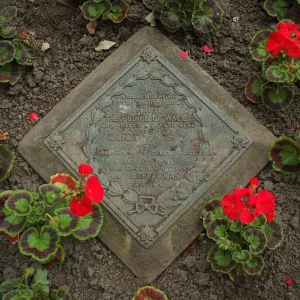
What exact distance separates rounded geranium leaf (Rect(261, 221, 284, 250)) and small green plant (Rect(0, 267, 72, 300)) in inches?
53.7

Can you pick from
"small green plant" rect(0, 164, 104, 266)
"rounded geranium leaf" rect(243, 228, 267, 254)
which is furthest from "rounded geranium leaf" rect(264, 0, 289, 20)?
"small green plant" rect(0, 164, 104, 266)

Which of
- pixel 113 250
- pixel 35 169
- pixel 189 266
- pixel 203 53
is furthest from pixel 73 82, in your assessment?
pixel 189 266

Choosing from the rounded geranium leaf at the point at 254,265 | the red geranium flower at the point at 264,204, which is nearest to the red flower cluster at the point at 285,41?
the red geranium flower at the point at 264,204

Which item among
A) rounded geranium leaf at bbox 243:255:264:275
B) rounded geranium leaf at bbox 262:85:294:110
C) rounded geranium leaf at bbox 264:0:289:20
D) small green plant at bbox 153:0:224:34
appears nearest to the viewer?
rounded geranium leaf at bbox 243:255:264:275

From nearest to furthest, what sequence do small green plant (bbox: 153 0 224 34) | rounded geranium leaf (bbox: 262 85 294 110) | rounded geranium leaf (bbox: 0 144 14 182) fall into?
rounded geranium leaf (bbox: 0 144 14 182)
rounded geranium leaf (bbox: 262 85 294 110)
small green plant (bbox: 153 0 224 34)

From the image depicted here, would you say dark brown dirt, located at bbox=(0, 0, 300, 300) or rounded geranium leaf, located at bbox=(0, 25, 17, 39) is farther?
rounded geranium leaf, located at bbox=(0, 25, 17, 39)

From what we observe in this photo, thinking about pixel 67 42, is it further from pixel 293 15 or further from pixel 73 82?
pixel 293 15

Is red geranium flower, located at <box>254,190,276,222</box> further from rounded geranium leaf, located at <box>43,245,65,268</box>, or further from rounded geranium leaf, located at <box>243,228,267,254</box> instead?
rounded geranium leaf, located at <box>43,245,65,268</box>

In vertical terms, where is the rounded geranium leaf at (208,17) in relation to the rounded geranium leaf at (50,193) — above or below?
above

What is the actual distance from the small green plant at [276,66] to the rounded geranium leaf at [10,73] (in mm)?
1759

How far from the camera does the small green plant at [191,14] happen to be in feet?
12.0

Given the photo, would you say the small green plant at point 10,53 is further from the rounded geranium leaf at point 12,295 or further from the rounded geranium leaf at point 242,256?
the rounded geranium leaf at point 242,256

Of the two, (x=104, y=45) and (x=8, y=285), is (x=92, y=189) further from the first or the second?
(x=104, y=45)

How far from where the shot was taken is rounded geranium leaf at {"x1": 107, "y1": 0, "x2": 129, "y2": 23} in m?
3.73
